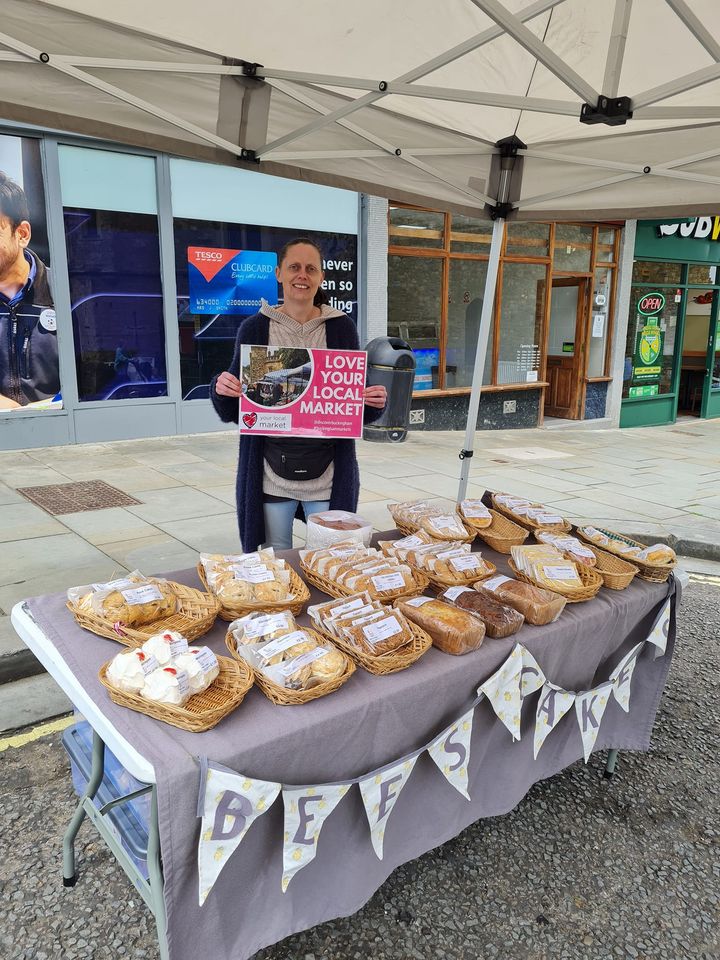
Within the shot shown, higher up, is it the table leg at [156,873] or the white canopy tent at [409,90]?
the white canopy tent at [409,90]

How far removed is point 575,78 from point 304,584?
229cm

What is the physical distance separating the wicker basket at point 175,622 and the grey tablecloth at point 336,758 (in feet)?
0.17

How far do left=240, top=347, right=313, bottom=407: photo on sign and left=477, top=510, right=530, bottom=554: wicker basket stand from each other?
1.04m

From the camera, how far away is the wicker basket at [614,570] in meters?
2.60

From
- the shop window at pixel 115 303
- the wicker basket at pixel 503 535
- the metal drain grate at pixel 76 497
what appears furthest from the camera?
the shop window at pixel 115 303

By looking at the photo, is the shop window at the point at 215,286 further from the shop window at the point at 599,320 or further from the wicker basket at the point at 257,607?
the wicker basket at the point at 257,607

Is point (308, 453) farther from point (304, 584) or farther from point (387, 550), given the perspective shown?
point (304, 584)

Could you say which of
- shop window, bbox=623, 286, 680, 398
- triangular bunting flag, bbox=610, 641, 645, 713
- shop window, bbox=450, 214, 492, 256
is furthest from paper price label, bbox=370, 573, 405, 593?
shop window, bbox=623, 286, 680, 398

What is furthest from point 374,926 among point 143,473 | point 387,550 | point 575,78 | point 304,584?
point 143,473

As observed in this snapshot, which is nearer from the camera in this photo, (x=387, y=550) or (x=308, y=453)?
(x=387, y=550)

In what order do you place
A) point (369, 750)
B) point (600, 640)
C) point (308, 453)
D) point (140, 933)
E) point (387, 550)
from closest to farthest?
point (369, 750), point (140, 933), point (600, 640), point (387, 550), point (308, 453)

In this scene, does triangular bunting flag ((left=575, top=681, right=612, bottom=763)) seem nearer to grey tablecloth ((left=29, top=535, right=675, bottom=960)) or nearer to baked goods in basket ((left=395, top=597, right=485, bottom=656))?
grey tablecloth ((left=29, top=535, right=675, bottom=960))

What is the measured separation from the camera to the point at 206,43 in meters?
2.92

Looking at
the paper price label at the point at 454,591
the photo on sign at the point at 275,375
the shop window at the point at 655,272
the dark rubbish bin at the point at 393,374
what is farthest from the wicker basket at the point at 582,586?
the shop window at the point at 655,272
